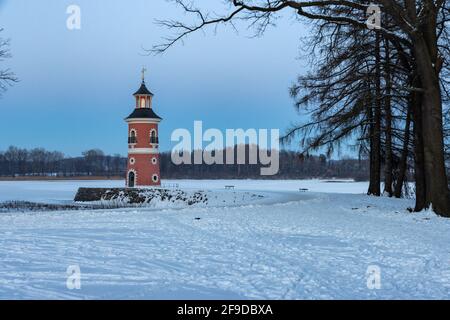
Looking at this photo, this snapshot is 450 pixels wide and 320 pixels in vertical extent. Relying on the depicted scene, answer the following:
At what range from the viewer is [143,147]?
46.3 metres

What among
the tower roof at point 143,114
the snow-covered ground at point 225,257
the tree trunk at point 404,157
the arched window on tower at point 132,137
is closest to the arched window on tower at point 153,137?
the tower roof at point 143,114

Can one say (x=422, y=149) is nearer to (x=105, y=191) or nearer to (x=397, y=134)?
(x=397, y=134)

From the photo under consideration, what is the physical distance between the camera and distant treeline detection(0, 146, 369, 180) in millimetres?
128625

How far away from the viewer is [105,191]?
1800 inches

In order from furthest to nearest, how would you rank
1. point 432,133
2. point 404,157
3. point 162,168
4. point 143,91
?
point 162,168, point 143,91, point 404,157, point 432,133

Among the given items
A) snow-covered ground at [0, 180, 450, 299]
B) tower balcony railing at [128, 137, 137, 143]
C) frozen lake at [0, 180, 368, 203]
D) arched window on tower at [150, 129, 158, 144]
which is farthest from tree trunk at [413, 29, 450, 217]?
tower balcony railing at [128, 137, 137, 143]

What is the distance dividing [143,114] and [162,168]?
296 feet

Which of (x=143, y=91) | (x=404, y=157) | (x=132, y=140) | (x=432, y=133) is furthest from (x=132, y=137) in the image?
(x=432, y=133)

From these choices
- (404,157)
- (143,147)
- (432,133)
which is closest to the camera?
(432,133)

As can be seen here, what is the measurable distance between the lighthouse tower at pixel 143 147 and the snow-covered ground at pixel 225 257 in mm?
30392

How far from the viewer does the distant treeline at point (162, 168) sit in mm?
128625

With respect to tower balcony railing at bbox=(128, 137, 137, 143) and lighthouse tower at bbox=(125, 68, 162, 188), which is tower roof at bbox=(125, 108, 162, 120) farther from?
tower balcony railing at bbox=(128, 137, 137, 143)

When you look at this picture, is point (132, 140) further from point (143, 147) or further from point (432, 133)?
point (432, 133)

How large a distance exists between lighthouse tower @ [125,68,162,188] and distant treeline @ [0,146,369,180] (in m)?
67.2
